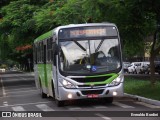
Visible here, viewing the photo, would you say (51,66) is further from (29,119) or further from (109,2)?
(29,119)

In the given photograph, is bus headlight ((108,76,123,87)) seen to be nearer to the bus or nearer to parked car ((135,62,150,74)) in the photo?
the bus

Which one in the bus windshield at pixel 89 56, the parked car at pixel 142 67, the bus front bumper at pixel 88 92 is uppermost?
the bus windshield at pixel 89 56

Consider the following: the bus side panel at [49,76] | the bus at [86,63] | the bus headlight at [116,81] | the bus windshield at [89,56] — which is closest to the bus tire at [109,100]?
the bus at [86,63]

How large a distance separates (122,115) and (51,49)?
18.2 ft

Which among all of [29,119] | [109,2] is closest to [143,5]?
[109,2]

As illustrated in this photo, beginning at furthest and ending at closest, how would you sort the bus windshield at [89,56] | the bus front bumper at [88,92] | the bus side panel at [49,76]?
1. the bus side panel at [49,76]
2. the bus windshield at [89,56]
3. the bus front bumper at [88,92]

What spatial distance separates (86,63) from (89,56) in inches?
11.9

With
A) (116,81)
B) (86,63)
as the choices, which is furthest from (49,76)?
(116,81)

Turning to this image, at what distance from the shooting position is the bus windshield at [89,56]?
17594 millimetres

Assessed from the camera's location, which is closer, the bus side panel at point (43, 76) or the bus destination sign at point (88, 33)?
the bus destination sign at point (88, 33)

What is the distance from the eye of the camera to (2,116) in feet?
47.4

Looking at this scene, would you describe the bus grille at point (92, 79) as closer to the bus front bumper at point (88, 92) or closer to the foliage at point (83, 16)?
the bus front bumper at point (88, 92)

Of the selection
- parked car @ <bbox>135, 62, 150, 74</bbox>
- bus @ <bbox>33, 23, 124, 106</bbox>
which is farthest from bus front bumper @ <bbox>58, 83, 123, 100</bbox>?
parked car @ <bbox>135, 62, 150, 74</bbox>

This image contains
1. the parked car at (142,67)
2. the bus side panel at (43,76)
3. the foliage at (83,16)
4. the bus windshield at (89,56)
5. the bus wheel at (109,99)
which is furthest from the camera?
the parked car at (142,67)
